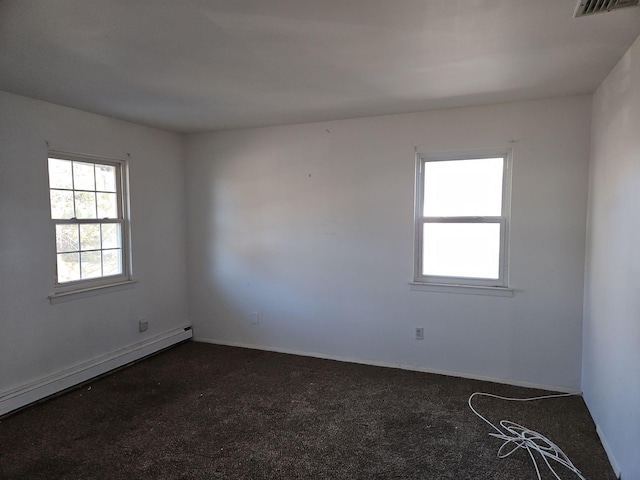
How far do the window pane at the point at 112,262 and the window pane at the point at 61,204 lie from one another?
529 mm

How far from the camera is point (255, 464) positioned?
2258 mm

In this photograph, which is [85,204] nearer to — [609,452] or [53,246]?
[53,246]

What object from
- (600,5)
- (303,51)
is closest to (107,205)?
(303,51)

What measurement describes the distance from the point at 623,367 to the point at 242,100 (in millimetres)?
3174

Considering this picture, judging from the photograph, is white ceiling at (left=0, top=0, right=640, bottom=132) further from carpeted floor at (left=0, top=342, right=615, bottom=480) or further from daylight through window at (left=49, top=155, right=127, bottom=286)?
carpeted floor at (left=0, top=342, right=615, bottom=480)

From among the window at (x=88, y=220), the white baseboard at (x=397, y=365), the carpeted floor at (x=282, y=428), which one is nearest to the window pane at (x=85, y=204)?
the window at (x=88, y=220)

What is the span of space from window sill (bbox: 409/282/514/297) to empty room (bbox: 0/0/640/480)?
0.06 ft

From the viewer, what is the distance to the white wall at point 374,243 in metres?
3.11

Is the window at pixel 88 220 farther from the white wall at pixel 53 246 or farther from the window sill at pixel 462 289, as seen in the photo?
the window sill at pixel 462 289

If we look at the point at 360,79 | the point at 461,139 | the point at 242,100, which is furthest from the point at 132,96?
the point at 461,139

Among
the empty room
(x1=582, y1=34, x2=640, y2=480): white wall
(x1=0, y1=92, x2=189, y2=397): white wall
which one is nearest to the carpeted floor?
the empty room

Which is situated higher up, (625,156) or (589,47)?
(589,47)

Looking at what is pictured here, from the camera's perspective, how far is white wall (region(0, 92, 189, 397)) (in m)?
2.86

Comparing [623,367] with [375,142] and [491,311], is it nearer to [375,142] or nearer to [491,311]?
[491,311]
